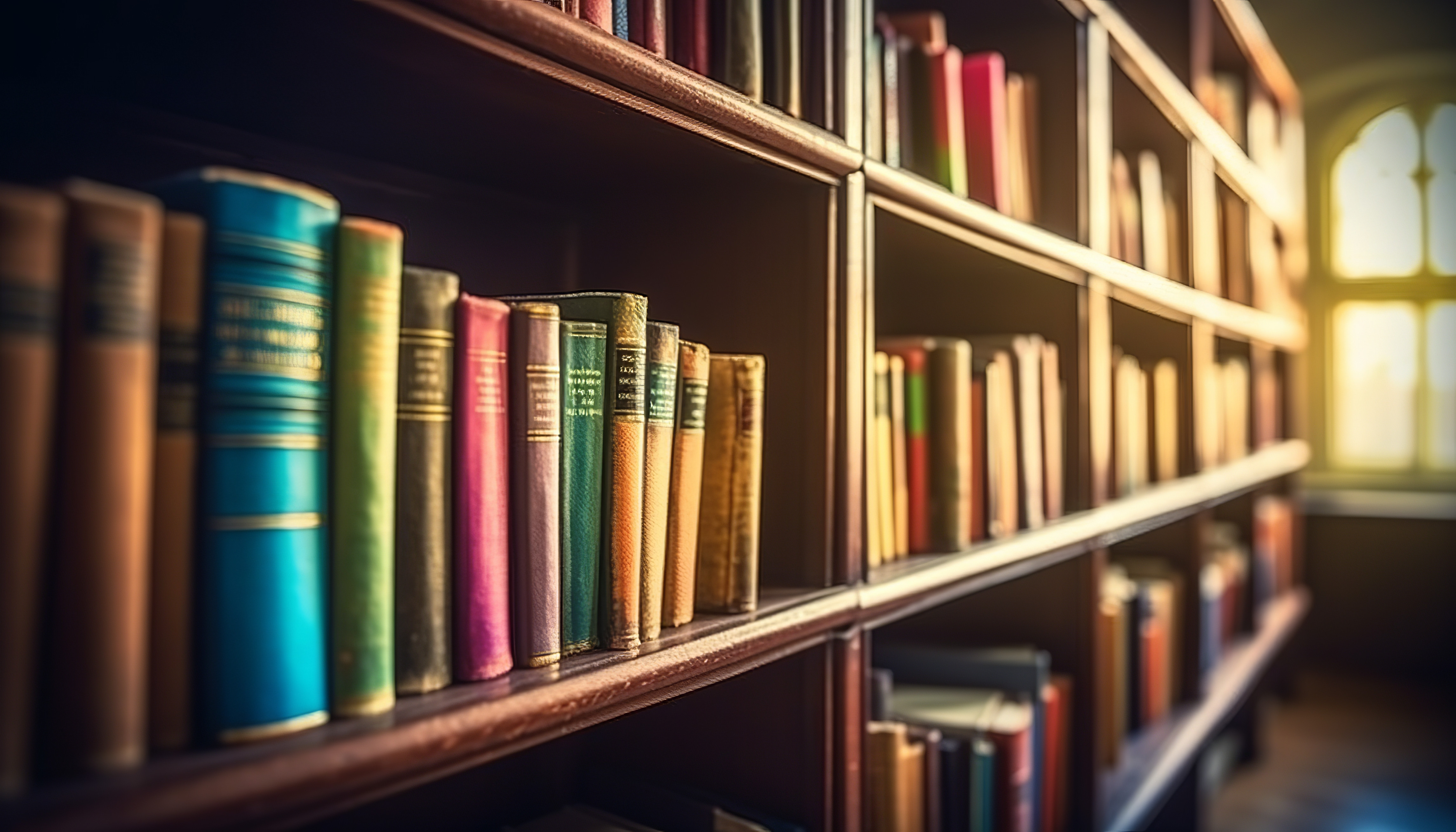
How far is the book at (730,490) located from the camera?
33.2 inches

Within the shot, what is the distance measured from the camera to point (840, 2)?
37.6 inches

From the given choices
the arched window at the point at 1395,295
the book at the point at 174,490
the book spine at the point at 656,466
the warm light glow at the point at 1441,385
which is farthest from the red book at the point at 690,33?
the warm light glow at the point at 1441,385

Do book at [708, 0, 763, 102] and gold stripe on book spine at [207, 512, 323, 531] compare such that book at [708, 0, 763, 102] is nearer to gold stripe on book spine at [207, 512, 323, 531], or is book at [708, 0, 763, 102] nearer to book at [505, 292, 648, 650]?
book at [505, 292, 648, 650]

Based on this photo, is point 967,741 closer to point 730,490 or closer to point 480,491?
point 730,490

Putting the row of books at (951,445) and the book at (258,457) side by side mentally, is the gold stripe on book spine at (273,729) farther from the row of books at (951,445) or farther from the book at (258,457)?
the row of books at (951,445)

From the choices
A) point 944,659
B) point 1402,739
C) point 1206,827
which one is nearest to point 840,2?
point 944,659

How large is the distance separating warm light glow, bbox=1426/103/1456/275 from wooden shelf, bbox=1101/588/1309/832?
2.61 metres

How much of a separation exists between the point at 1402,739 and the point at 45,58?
3.91 meters

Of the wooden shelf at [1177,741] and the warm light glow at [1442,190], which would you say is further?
the warm light glow at [1442,190]

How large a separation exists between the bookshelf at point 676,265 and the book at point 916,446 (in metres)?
0.06

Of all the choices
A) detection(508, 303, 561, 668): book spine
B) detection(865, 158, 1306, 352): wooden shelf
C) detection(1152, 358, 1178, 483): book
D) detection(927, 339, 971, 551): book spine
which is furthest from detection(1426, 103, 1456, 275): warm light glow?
detection(508, 303, 561, 668): book spine

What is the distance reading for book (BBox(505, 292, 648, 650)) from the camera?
72cm

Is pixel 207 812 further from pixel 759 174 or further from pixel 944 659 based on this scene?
pixel 944 659

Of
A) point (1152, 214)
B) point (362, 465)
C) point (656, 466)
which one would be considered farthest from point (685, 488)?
point (1152, 214)
